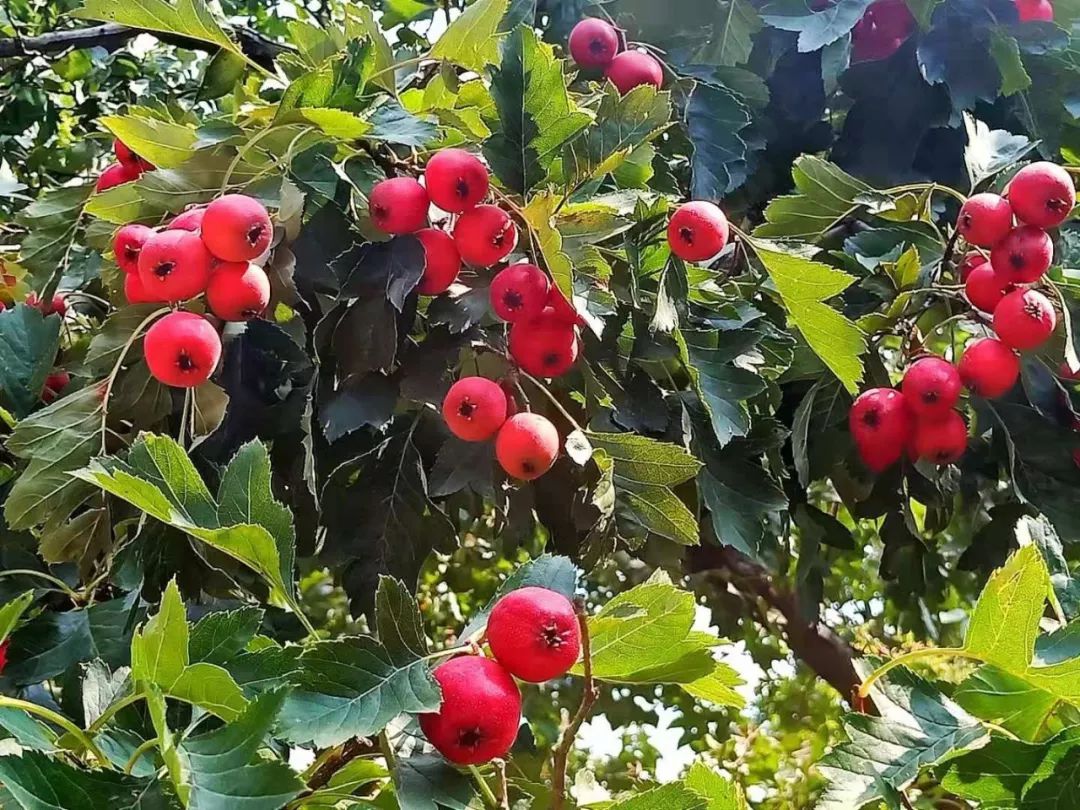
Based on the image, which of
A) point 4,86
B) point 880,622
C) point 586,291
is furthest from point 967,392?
point 4,86

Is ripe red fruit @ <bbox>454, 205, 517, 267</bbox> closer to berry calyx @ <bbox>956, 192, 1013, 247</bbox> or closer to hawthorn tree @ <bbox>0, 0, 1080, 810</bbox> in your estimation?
hawthorn tree @ <bbox>0, 0, 1080, 810</bbox>

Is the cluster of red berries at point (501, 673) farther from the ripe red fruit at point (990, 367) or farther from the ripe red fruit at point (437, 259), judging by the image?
the ripe red fruit at point (990, 367)

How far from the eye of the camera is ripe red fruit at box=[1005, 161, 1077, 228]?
0.95m

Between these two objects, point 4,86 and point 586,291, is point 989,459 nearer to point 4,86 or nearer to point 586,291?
point 586,291

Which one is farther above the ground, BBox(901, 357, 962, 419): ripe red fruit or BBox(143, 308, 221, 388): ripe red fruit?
BBox(143, 308, 221, 388): ripe red fruit

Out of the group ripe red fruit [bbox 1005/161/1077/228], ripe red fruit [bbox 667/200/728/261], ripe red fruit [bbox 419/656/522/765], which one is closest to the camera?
ripe red fruit [bbox 419/656/522/765]

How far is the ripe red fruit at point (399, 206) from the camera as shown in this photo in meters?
0.81

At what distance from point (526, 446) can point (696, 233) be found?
24 cm

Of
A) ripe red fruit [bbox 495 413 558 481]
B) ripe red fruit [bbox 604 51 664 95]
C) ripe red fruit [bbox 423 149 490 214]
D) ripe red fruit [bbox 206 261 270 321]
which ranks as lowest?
ripe red fruit [bbox 495 413 558 481]

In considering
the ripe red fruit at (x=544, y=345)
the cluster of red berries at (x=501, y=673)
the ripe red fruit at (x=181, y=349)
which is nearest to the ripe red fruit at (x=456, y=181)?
the ripe red fruit at (x=544, y=345)

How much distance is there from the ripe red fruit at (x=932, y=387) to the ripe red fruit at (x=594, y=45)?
50 centimetres

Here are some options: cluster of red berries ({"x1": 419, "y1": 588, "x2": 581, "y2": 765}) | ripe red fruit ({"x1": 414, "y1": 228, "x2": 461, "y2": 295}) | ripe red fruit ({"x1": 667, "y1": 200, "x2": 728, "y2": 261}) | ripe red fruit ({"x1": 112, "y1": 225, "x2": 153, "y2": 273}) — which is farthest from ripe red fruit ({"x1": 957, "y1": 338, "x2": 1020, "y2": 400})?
ripe red fruit ({"x1": 112, "y1": 225, "x2": 153, "y2": 273})

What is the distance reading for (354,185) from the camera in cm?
84

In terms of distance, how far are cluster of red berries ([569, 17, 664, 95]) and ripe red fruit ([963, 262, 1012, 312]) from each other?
0.40 meters
